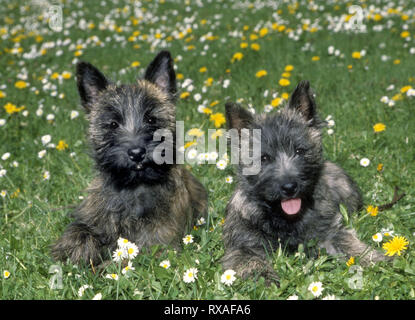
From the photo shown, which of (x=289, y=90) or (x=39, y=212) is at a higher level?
(x=289, y=90)

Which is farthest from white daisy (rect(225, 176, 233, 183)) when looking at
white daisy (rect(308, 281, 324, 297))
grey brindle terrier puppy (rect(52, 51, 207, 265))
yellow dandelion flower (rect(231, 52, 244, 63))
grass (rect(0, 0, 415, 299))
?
yellow dandelion flower (rect(231, 52, 244, 63))

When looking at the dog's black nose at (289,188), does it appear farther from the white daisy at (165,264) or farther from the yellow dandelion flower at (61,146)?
the yellow dandelion flower at (61,146)

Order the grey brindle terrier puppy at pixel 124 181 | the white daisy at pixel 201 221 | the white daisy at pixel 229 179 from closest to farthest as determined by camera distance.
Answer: the grey brindle terrier puppy at pixel 124 181, the white daisy at pixel 201 221, the white daisy at pixel 229 179

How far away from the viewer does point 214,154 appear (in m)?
5.75

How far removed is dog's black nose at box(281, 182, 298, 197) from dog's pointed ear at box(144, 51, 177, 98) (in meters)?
1.55

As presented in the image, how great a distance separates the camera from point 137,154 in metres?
4.08

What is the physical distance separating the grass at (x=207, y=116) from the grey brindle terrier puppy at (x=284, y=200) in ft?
0.62

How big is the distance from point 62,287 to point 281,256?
5.83ft

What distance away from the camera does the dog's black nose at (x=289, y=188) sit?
389 centimetres

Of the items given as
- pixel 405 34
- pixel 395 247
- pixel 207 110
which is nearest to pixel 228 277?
pixel 395 247

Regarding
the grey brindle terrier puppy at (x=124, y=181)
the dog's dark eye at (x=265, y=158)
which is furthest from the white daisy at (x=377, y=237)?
the grey brindle terrier puppy at (x=124, y=181)

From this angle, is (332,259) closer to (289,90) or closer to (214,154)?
(214,154)

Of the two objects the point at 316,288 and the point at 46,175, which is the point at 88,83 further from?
the point at 316,288
